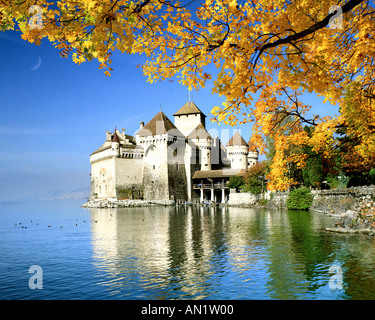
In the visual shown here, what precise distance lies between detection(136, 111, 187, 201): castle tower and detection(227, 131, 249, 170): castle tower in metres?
9.23

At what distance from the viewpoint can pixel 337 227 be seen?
57.2ft

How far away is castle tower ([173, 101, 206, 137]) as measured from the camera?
63.4 meters

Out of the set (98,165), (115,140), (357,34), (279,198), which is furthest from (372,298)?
(98,165)

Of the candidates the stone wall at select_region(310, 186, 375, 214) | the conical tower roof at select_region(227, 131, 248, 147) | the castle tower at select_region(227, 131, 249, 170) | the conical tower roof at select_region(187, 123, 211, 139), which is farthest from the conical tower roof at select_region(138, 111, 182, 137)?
the stone wall at select_region(310, 186, 375, 214)

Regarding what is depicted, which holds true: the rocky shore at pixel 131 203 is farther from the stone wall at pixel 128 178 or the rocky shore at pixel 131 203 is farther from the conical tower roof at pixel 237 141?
the conical tower roof at pixel 237 141

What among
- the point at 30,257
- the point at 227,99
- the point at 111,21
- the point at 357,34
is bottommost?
the point at 30,257

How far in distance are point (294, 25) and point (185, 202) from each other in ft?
173

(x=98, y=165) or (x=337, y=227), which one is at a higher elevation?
(x=98, y=165)

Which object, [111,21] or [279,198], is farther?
[279,198]

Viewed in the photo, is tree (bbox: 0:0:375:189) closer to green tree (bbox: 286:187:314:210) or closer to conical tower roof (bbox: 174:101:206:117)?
green tree (bbox: 286:187:314:210)

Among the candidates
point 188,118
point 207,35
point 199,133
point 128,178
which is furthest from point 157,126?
point 207,35

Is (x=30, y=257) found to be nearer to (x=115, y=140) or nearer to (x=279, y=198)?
(x=279, y=198)

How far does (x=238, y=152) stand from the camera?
Answer: 6041cm

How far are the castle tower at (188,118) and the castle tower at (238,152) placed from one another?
8054 mm
